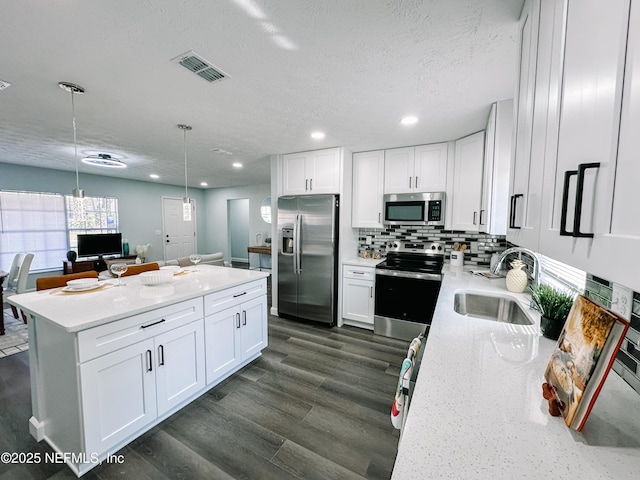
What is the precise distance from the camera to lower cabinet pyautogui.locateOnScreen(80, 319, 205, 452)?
1.47 meters

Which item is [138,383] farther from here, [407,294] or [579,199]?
[407,294]

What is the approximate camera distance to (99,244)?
5.47 metres

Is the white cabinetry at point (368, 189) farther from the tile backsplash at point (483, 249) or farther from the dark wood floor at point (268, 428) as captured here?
the dark wood floor at point (268, 428)

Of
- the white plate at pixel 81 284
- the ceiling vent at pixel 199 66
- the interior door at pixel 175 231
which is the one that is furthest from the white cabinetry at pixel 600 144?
the interior door at pixel 175 231

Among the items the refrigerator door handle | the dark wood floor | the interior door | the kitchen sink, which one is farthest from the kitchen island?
the interior door

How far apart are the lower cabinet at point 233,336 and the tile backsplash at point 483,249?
6.71 ft

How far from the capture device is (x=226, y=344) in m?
2.33

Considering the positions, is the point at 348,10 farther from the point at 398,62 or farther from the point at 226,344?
the point at 226,344

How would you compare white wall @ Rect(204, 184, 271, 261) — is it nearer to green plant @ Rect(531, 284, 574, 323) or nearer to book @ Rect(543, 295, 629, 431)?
green plant @ Rect(531, 284, 574, 323)

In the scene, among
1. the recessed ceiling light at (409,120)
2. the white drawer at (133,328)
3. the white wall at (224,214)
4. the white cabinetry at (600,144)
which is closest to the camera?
the white cabinetry at (600,144)

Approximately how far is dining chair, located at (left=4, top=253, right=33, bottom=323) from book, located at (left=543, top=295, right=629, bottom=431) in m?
5.30

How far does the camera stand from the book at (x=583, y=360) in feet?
2.22

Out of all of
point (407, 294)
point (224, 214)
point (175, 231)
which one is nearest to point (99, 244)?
point (175, 231)

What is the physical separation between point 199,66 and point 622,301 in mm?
2350
